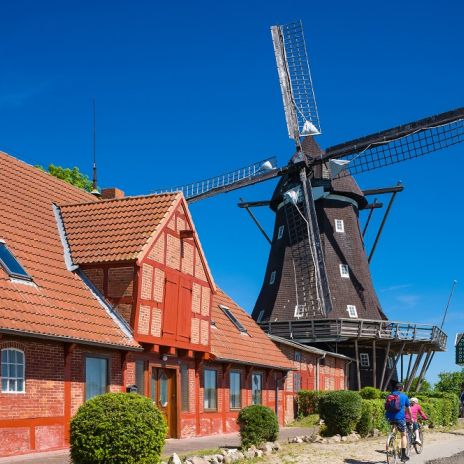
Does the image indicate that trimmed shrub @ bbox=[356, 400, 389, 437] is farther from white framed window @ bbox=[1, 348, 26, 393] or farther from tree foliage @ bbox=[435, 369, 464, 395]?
tree foliage @ bbox=[435, 369, 464, 395]

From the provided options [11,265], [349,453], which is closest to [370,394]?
[349,453]

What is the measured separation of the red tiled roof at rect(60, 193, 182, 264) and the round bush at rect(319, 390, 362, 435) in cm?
765

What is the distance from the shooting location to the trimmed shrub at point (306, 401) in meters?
35.7

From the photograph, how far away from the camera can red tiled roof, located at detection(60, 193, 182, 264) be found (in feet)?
67.6

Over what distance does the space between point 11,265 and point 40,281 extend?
993mm

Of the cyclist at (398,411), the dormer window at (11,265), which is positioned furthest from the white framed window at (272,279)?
the dormer window at (11,265)

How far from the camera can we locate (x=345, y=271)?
1833 inches

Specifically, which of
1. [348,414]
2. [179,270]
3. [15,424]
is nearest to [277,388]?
[348,414]

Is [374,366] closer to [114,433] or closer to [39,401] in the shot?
[39,401]

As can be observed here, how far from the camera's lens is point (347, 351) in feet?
150

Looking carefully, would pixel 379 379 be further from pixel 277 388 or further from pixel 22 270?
pixel 22 270

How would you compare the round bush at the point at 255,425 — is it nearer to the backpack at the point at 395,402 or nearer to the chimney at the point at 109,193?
the backpack at the point at 395,402

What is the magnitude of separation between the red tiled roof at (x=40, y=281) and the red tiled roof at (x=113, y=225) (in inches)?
21.2

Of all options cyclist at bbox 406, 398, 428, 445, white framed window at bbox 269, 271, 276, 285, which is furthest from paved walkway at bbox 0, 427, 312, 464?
white framed window at bbox 269, 271, 276, 285
